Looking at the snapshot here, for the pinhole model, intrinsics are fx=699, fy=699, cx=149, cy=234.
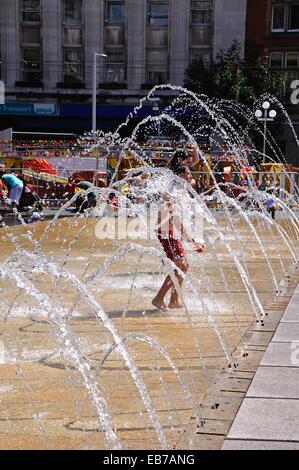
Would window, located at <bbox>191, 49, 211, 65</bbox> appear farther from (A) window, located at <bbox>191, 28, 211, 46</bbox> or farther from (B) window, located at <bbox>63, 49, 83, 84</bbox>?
(B) window, located at <bbox>63, 49, 83, 84</bbox>

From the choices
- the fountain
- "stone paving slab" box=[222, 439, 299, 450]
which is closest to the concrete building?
the fountain

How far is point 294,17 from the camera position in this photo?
44.3 metres

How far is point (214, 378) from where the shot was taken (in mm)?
5238

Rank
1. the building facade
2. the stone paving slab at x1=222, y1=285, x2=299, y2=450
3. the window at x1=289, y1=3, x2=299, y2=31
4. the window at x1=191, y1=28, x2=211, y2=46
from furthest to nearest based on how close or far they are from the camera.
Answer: the window at x1=191, y1=28, x2=211, y2=46 → the window at x1=289, y1=3, x2=299, y2=31 → the building facade → the stone paving slab at x1=222, y1=285, x2=299, y2=450

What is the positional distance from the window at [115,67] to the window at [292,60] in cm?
1071

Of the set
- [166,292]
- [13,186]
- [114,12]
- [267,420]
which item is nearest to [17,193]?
[13,186]

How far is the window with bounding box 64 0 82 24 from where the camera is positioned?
4631cm

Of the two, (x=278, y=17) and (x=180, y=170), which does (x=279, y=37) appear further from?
(x=180, y=170)

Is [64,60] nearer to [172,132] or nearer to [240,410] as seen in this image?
[172,132]

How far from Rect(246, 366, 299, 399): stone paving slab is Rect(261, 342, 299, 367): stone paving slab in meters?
0.12

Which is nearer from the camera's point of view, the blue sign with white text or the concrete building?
the blue sign with white text

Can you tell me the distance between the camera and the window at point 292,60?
44.5 metres

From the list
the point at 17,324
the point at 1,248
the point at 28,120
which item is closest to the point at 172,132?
the point at 28,120

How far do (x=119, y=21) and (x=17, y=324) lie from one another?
41.9m
